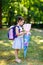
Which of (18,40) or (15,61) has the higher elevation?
(18,40)

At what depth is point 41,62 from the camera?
6062mm

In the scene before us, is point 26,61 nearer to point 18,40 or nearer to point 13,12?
point 18,40

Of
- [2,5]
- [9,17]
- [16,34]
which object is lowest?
[9,17]

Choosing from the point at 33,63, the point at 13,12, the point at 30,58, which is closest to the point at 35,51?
the point at 30,58

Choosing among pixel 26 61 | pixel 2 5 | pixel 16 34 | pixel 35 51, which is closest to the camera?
pixel 16 34

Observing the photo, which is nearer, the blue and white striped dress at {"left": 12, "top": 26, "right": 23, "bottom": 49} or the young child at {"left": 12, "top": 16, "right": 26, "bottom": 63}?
the young child at {"left": 12, "top": 16, "right": 26, "bottom": 63}

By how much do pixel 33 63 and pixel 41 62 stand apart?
26 cm

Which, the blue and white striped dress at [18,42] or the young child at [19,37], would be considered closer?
the young child at [19,37]

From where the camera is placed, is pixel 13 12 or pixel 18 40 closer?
pixel 18 40

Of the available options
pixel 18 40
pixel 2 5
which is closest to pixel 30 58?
pixel 18 40

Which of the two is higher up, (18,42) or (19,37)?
(19,37)

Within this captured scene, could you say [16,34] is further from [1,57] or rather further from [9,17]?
[9,17]

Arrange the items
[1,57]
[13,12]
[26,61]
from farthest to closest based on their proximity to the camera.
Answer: [13,12] < [1,57] < [26,61]

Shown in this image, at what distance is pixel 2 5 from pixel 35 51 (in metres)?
10.9
